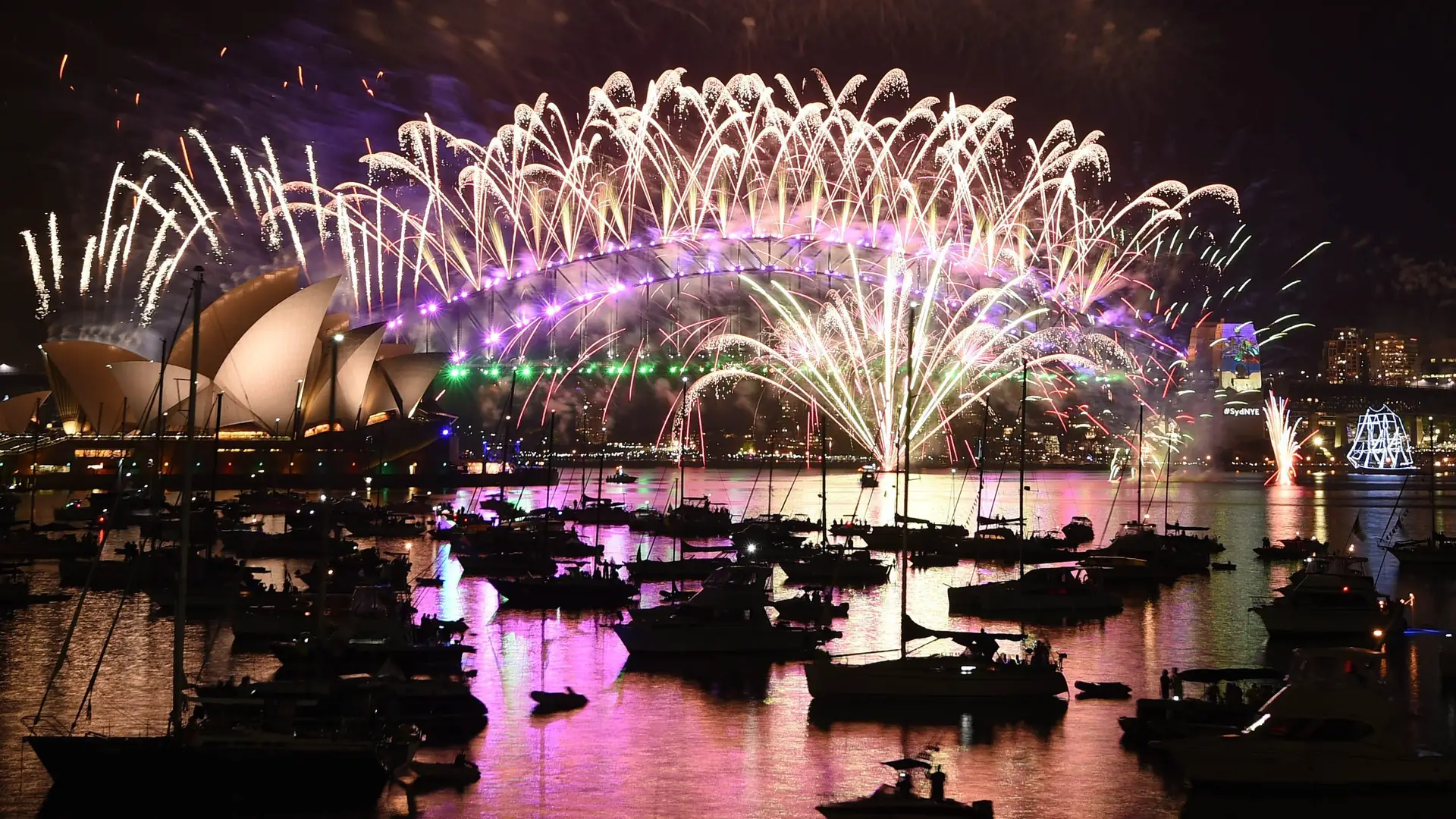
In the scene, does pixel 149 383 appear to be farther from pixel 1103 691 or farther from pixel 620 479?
pixel 1103 691

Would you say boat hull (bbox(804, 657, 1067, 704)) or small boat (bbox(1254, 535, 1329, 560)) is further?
small boat (bbox(1254, 535, 1329, 560))

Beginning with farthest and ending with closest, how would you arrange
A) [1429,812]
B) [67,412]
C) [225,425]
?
[67,412] → [225,425] → [1429,812]

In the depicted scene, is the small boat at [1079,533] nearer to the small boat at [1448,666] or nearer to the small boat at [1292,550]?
the small boat at [1292,550]

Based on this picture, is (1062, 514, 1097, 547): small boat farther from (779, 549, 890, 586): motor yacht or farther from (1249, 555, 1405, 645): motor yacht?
(1249, 555, 1405, 645): motor yacht

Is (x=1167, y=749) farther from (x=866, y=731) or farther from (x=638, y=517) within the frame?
(x=638, y=517)

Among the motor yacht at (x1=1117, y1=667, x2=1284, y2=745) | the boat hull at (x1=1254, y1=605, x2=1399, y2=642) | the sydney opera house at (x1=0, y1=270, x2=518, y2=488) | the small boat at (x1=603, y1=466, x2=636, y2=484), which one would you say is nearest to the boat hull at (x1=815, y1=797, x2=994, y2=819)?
the motor yacht at (x1=1117, y1=667, x2=1284, y2=745)

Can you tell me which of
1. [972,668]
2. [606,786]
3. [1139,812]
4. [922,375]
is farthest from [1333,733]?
[922,375]

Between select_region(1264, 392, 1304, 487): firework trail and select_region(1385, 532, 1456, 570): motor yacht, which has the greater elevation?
select_region(1264, 392, 1304, 487): firework trail
